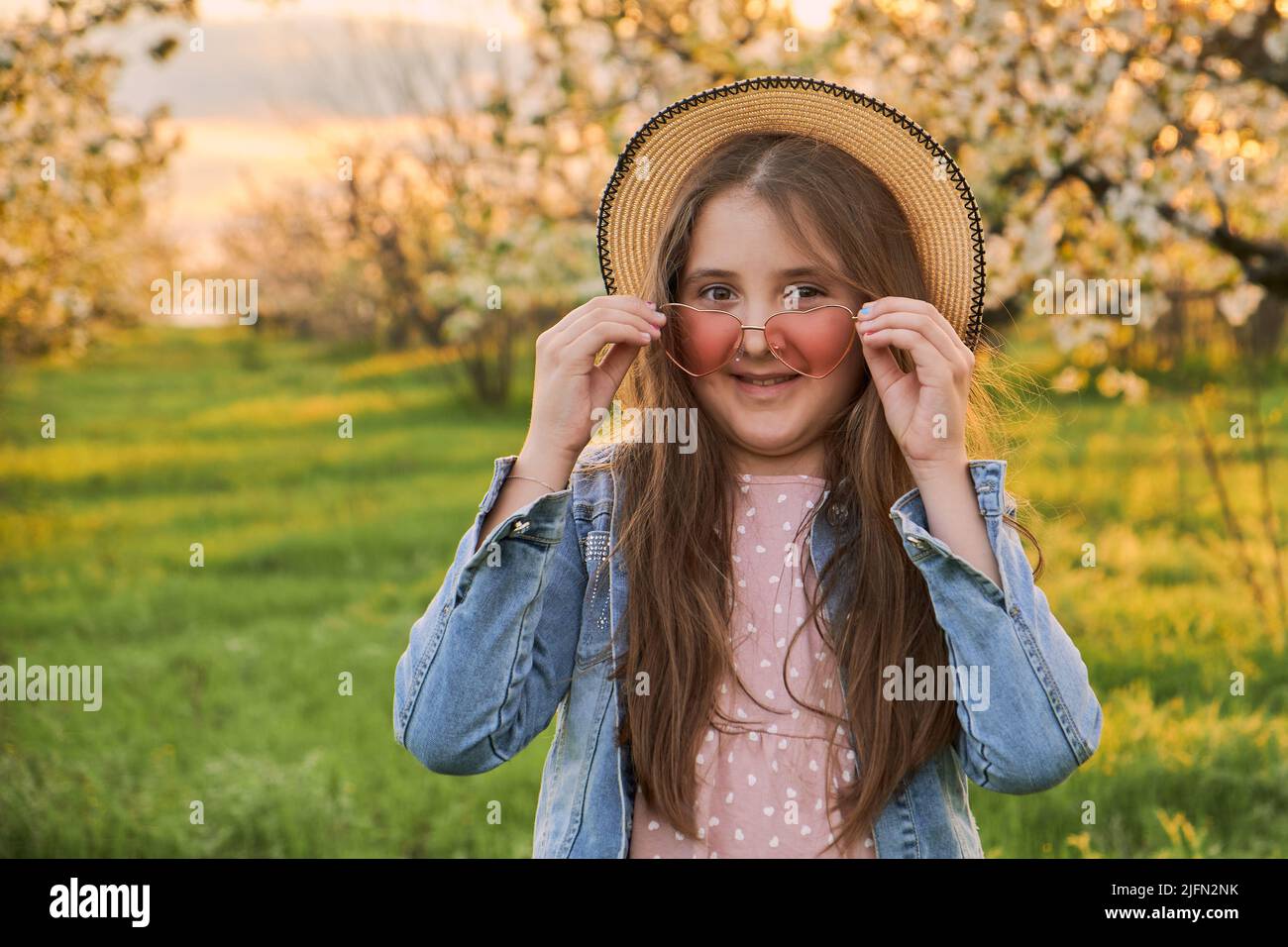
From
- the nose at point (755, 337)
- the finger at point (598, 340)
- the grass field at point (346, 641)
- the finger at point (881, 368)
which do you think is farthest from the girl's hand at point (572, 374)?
the grass field at point (346, 641)

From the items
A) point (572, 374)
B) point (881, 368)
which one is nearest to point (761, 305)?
point (881, 368)

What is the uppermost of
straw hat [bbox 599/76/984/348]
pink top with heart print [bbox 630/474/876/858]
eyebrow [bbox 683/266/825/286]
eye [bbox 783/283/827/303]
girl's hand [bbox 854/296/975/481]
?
straw hat [bbox 599/76/984/348]

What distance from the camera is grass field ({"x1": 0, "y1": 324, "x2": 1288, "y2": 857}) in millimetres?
4281

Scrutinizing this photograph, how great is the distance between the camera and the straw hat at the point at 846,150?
2.25 metres

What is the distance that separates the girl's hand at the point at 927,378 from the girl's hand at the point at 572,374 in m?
0.36

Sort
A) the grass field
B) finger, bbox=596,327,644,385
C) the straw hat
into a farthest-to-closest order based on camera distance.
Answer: the grass field, the straw hat, finger, bbox=596,327,644,385

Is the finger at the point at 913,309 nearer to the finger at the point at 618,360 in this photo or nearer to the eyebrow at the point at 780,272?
the eyebrow at the point at 780,272

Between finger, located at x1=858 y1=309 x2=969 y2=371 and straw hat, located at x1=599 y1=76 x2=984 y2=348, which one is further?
straw hat, located at x1=599 y1=76 x2=984 y2=348

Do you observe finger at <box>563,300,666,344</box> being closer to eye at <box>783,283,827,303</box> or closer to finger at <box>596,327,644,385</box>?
finger at <box>596,327,644,385</box>

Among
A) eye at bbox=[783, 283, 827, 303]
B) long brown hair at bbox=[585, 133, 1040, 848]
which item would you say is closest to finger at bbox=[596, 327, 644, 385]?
long brown hair at bbox=[585, 133, 1040, 848]

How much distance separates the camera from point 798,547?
222 cm

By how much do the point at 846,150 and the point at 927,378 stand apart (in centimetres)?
54

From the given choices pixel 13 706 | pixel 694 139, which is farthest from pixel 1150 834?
pixel 13 706

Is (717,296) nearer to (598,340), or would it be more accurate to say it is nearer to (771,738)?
(598,340)
